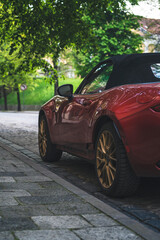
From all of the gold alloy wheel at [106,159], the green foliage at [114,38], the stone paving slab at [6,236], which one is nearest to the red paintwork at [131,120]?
the gold alloy wheel at [106,159]

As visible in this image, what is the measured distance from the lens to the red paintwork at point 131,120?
390cm

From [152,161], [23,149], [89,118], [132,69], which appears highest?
[132,69]

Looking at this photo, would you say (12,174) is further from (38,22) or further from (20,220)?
(38,22)

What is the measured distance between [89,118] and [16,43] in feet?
32.2

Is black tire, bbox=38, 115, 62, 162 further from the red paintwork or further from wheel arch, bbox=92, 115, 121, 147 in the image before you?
wheel arch, bbox=92, 115, 121, 147

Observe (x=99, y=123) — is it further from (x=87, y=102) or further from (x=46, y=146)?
(x=46, y=146)

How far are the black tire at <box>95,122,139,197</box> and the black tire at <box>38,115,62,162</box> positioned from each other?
224cm

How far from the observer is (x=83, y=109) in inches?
209

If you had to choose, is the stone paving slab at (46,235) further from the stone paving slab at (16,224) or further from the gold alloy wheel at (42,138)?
the gold alloy wheel at (42,138)

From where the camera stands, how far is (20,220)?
3.44 m

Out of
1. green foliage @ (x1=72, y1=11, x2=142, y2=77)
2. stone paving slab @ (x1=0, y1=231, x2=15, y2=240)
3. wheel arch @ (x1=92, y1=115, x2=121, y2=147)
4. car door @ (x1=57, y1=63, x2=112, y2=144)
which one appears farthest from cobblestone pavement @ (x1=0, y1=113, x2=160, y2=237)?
green foliage @ (x1=72, y1=11, x2=142, y2=77)

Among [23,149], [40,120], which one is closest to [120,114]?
[40,120]

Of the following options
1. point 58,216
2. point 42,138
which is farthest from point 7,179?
point 42,138

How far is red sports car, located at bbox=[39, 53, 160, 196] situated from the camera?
395 cm
